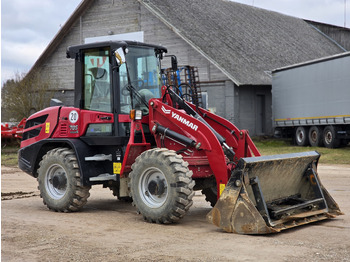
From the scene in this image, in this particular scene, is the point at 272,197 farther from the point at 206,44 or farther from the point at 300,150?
the point at 206,44

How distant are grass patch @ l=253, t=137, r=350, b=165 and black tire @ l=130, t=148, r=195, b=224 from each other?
1290 cm

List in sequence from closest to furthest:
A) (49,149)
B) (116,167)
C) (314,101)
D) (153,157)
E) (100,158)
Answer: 1. (153,157)
2. (116,167)
3. (100,158)
4. (49,149)
5. (314,101)

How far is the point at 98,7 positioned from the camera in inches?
1293

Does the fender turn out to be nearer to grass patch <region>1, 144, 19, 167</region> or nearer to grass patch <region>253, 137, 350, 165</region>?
grass patch <region>1, 144, 19, 167</region>

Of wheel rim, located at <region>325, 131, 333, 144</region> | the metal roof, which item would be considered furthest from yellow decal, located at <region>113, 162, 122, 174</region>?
the metal roof

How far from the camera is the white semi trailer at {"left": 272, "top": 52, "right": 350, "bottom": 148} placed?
24.2 meters

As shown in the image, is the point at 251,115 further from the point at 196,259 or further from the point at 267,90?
the point at 196,259

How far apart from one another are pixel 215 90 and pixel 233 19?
8.94 meters

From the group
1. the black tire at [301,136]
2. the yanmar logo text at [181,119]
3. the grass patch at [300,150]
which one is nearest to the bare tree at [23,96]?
the grass patch at [300,150]

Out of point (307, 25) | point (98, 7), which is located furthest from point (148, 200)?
point (307, 25)

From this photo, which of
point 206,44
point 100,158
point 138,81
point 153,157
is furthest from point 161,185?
point 206,44

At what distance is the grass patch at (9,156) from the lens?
22188 mm

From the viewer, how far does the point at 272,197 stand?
884 cm

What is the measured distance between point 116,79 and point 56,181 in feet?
7.32
